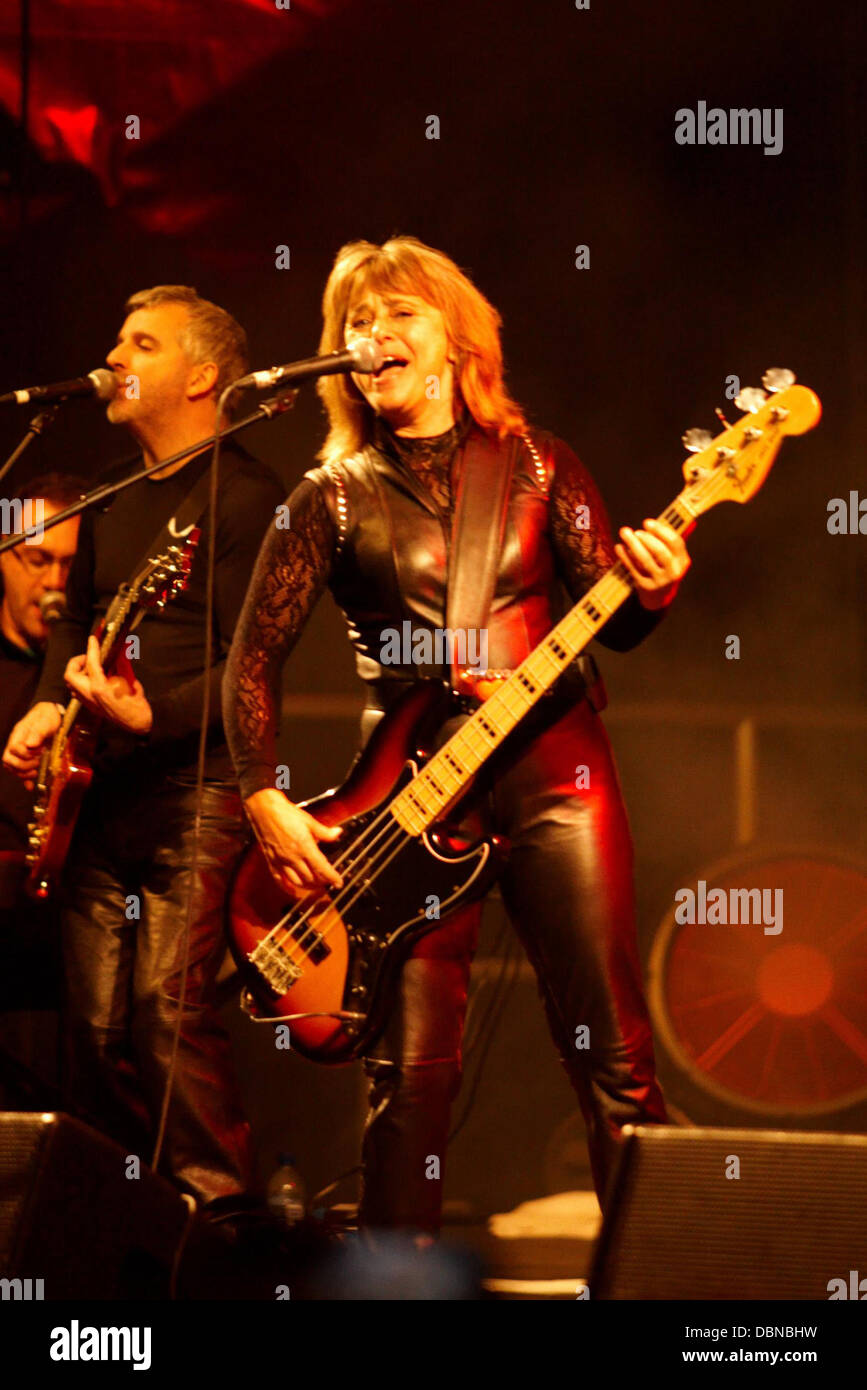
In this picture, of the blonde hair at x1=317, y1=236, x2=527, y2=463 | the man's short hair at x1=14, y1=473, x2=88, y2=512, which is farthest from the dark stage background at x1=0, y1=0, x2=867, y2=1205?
the blonde hair at x1=317, y1=236, x2=527, y2=463

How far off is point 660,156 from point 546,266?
417 millimetres

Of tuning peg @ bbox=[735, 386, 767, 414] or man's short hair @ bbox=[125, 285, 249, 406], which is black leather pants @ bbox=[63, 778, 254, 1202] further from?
tuning peg @ bbox=[735, 386, 767, 414]

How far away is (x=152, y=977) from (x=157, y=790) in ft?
1.43

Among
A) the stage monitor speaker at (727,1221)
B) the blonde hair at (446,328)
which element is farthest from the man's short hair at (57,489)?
the stage monitor speaker at (727,1221)

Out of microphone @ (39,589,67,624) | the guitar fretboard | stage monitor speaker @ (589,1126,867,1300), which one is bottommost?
stage monitor speaker @ (589,1126,867,1300)

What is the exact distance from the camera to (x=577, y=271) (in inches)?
176

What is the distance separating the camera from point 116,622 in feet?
12.5

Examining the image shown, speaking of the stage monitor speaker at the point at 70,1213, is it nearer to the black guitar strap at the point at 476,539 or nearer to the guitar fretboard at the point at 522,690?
the guitar fretboard at the point at 522,690

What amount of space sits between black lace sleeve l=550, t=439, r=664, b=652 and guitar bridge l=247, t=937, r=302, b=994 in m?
0.91

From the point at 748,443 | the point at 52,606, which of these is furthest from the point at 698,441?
the point at 52,606

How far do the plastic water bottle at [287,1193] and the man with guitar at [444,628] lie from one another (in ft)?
2.89

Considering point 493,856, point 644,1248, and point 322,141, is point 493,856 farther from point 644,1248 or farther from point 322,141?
point 322,141

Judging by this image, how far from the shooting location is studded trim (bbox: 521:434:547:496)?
11.1 feet

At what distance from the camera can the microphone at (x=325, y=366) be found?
3061 mm
